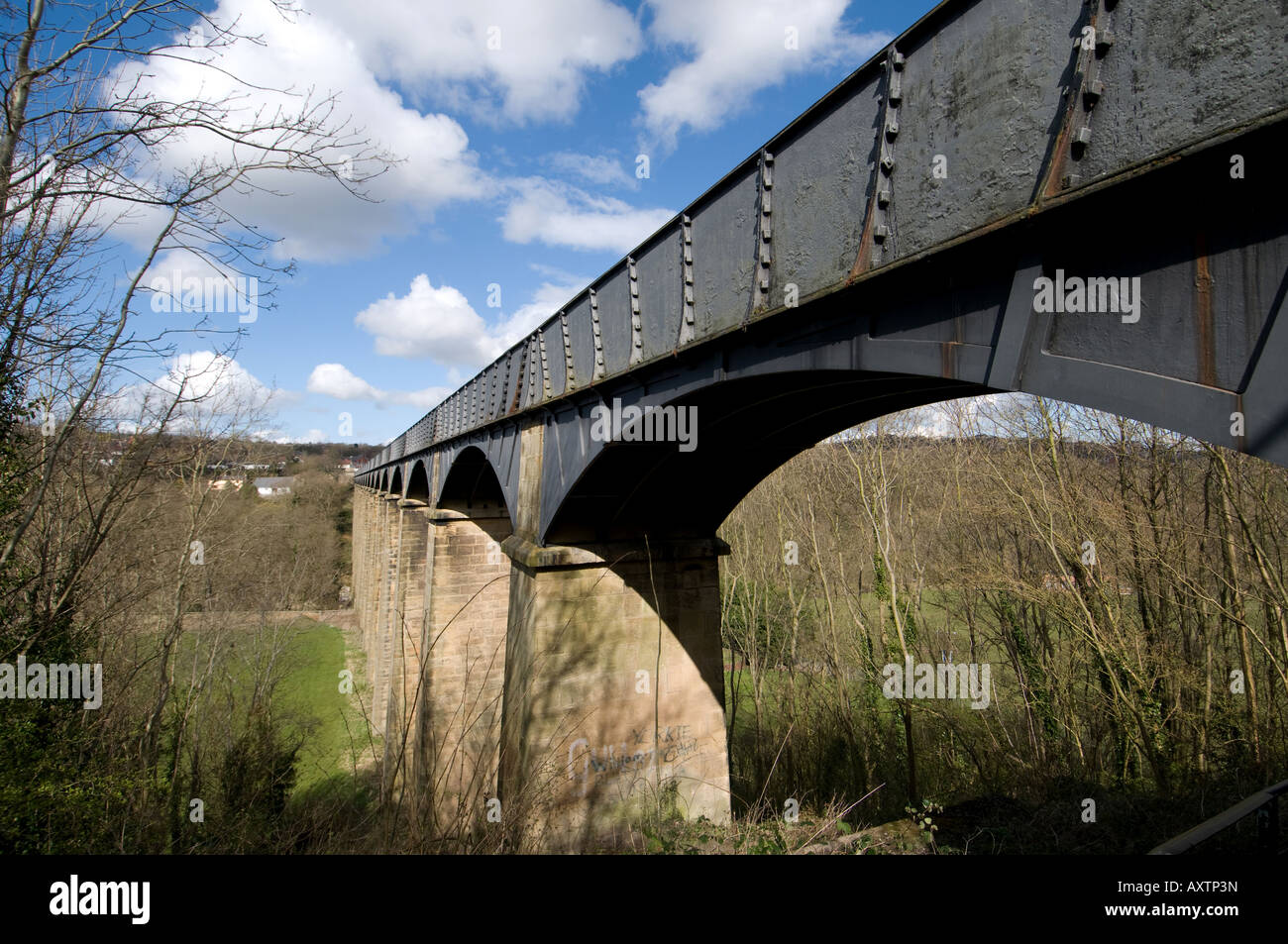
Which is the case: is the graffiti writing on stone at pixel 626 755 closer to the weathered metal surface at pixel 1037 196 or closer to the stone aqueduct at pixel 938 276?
the stone aqueduct at pixel 938 276

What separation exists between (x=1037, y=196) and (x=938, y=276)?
2.13 ft

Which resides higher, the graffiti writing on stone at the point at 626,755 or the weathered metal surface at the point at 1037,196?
the weathered metal surface at the point at 1037,196

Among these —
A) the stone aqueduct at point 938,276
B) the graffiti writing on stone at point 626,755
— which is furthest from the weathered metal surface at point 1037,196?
the graffiti writing on stone at point 626,755

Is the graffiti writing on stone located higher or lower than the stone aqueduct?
lower

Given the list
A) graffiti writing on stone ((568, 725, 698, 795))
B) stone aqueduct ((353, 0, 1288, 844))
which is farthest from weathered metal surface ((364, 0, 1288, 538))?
graffiti writing on stone ((568, 725, 698, 795))

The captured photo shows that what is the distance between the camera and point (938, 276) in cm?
322

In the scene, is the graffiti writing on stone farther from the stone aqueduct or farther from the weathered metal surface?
the weathered metal surface

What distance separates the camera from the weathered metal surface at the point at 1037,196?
2.06 metres

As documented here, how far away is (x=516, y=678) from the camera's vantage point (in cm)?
930

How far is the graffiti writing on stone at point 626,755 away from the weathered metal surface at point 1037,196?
678cm

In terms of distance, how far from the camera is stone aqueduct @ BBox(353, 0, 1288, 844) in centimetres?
208

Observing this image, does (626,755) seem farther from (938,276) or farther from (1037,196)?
(1037,196)

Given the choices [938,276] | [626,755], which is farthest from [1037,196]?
[626,755]
